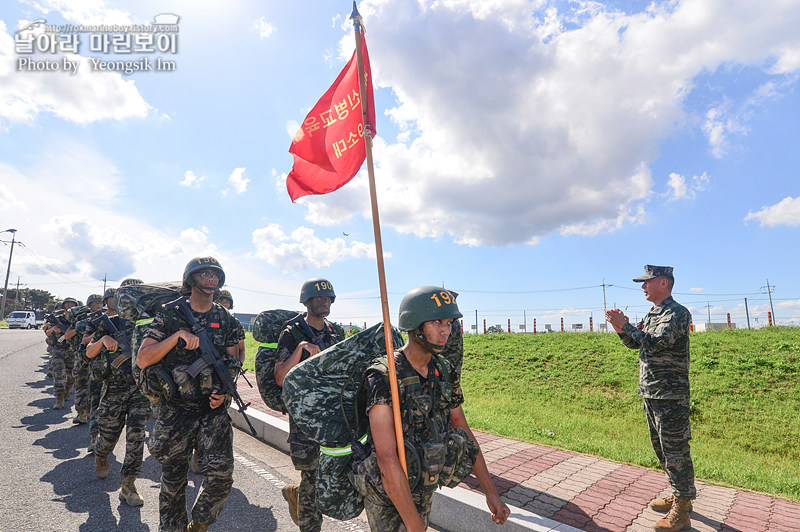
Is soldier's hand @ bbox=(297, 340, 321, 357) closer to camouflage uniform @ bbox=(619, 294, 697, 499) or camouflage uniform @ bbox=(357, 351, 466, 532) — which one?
camouflage uniform @ bbox=(357, 351, 466, 532)

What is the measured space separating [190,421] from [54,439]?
214 inches

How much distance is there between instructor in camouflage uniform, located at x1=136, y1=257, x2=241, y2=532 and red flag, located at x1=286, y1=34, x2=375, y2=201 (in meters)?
1.22

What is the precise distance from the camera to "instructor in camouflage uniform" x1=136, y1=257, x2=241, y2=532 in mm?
3666

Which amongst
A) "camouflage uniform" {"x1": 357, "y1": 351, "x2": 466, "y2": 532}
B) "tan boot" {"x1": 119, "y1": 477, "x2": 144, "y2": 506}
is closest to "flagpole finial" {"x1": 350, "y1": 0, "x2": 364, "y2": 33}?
"camouflage uniform" {"x1": 357, "y1": 351, "x2": 466, "y2": 532}

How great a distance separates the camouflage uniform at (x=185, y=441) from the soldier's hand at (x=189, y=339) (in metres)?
0.16

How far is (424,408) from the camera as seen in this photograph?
2.38 m

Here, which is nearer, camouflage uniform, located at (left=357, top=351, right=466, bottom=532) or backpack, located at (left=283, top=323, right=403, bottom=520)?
camouflage uniform, located at (left=357, top=351, right=466, bottom=532)

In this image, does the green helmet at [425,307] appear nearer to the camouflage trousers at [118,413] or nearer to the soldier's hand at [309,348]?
the soldier's hand at [309,348]

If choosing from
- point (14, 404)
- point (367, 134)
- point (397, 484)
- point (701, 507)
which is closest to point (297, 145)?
point (367, 134)

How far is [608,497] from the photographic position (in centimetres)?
475

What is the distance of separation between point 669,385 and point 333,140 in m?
3.91

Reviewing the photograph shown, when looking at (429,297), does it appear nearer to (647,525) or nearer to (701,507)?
(647,525)

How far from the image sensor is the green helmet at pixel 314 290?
446cm

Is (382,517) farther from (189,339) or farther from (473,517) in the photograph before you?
(189,339)
